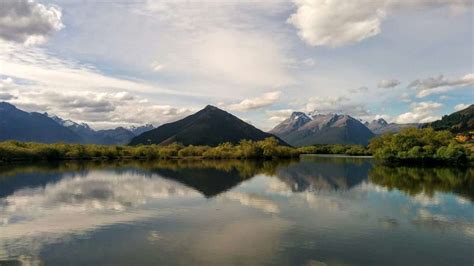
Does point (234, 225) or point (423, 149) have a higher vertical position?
point (423, 149)

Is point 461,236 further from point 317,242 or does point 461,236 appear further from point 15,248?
point 15,248

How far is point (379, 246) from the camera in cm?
3691

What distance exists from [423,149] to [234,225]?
141 m

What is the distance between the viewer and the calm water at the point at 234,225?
33312 millimetres

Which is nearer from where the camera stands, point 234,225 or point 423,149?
point 234,225

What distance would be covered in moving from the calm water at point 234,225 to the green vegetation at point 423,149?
81.2m

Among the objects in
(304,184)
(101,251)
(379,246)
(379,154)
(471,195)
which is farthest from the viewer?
(379,154)

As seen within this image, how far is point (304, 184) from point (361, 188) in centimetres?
1298

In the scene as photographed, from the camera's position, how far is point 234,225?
45906 millimetres

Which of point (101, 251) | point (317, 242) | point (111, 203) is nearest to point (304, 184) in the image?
point (111, 203)

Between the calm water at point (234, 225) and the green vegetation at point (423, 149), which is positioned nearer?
the calm water at point (234, 225)

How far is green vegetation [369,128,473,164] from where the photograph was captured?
516 ft

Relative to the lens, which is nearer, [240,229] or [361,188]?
[240,229]

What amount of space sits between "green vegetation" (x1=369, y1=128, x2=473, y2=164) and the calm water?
3199 inches
